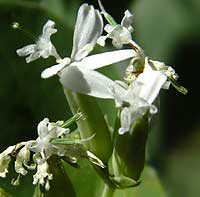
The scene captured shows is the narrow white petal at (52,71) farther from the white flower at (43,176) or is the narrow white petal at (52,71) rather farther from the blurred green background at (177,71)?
the blurred green background at (177,71)

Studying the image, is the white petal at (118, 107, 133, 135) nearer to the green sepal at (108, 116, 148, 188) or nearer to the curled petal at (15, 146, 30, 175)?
the green sepal at (108, 116, 148, 188)

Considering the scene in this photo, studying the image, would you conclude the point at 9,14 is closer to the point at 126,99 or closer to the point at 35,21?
the point at 35,21

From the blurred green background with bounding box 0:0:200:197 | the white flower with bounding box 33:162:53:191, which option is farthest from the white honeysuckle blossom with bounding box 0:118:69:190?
the blurred green background with bounding box 0:0:200:197

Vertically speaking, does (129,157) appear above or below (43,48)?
below

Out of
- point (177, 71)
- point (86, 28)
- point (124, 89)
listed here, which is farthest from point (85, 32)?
point (177, 71)

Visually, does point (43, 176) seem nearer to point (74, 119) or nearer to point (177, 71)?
point (74, 119)

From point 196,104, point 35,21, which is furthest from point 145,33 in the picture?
point 35,21
